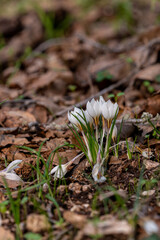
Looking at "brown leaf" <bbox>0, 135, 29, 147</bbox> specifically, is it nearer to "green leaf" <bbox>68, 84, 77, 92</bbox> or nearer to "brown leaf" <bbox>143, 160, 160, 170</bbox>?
"brown leaf" <bbox>143, 160, 160, 170</bbox>

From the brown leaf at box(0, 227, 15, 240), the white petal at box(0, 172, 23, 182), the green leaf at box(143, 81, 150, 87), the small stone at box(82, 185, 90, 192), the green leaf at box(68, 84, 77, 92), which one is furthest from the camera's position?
the green leaf at box(68, 84, 77, 92)

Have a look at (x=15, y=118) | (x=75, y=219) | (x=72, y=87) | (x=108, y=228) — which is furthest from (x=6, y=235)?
(x=72, y=87)

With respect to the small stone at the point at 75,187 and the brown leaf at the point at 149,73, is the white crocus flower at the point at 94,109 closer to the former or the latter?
the small stone at the point at 75,187

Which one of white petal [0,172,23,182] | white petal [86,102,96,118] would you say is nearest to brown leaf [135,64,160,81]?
white petal [86,102,96,118]

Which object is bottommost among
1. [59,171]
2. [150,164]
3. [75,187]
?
[150,164]

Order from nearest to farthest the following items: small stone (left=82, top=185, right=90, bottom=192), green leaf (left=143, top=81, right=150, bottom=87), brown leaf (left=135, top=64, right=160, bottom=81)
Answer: small stone (left=82, top=185, right=90, bottom=192) < green leaf (left=143, top=81, right=150, bottom=87) < brown leaf (left=135, top=64, right=160, bottom=81)

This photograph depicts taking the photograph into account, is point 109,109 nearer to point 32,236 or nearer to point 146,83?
point 32,236

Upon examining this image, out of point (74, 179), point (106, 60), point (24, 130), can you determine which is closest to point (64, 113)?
point (24, 130)

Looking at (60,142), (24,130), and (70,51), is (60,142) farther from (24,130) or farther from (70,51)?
(70,51)
